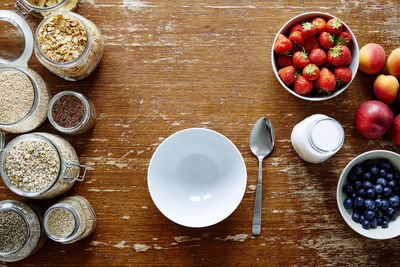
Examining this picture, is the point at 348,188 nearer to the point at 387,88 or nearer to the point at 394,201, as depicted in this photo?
the point at 394,201

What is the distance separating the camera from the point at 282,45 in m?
1.03

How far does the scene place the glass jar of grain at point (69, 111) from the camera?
1036mm

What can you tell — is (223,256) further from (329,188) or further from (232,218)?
(329,188)

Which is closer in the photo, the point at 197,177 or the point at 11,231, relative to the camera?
the point at 11,231

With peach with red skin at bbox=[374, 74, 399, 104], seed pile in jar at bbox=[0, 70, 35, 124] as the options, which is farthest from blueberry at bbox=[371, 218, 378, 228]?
seed pile in jar at bbox=[0, 70, 35, 124]

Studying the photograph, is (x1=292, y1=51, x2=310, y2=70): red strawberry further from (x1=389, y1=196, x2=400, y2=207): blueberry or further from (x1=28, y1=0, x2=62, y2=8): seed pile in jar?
(x1=28, y1=0, x2=62, y2=8): seed pile in jar

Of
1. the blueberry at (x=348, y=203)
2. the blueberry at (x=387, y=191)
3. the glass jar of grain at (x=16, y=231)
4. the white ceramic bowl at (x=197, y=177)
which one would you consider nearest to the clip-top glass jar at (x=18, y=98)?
the glass jar of grain at (x=16, y=231)

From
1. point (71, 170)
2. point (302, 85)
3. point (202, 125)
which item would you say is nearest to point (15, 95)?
point (71, 170)

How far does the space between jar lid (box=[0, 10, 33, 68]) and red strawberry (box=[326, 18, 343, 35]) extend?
975 mm

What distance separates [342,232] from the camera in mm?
1120

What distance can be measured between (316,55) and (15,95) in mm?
954

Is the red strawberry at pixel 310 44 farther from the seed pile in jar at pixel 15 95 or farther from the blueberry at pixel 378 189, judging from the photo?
the seed pile in jar at pixel 15 95

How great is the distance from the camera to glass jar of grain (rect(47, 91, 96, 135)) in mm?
1036

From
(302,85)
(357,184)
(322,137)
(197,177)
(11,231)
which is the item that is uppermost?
(302,85)
